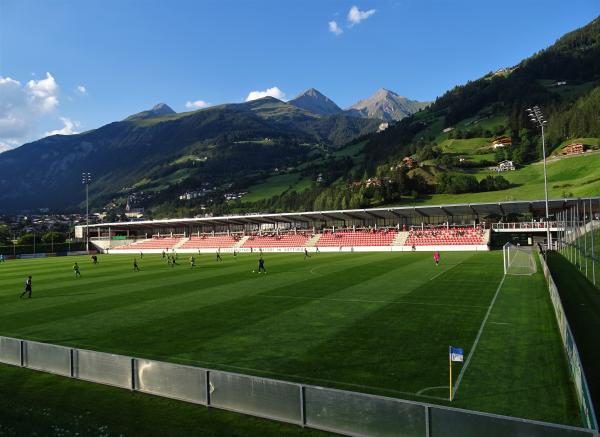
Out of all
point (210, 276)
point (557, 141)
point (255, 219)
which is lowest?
point (210, 276)

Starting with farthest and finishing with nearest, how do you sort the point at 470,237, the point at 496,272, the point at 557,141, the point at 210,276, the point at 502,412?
the point at 557,141 → the point at 470,237 → the point at 210,276 → the point at 496,272 → the point at 502,412

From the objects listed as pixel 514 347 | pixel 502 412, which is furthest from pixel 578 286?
pixel 502 412

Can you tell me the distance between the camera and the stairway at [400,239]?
236ft

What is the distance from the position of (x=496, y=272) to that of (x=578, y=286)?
767cm

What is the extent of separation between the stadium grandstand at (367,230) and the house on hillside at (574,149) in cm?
8448

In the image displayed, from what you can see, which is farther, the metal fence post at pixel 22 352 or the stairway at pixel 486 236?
the stairway at pixel 486 236

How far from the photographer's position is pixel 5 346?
581 inches

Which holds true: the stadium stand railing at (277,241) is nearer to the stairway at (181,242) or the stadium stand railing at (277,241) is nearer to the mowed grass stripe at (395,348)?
the stairway at (181,242)

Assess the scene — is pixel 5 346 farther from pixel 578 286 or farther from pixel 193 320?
pixel 578 286

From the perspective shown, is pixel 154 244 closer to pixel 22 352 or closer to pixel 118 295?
pixel 118 295

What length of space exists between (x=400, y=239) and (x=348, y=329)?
5736 centimetres

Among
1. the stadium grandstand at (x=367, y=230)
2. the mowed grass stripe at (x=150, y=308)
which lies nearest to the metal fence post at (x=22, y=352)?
the mowed grass stripe at (x=150, y=308)

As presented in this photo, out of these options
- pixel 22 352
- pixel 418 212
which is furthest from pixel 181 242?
pixel 22 352

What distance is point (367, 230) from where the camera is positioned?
8181cm
